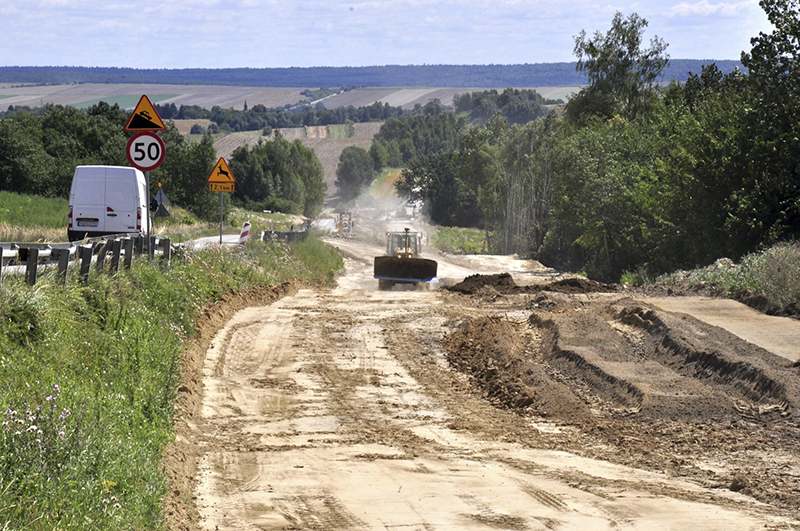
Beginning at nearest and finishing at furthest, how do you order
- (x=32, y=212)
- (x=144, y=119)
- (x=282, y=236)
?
(x=144, y=119), (x=282, y=236), (x=32, y=212)

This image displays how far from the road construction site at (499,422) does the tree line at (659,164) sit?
1355 centimetres

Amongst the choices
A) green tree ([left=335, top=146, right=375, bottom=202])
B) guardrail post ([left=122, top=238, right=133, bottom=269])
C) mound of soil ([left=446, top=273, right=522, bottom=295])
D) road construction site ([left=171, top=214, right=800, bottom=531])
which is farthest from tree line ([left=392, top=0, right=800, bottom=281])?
green tree ([left=335, top=146, right=375, bottom=202])

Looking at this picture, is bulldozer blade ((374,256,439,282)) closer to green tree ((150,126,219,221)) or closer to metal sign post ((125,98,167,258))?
metal sign post ((125,98,167,258))

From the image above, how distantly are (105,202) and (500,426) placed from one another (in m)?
17.5

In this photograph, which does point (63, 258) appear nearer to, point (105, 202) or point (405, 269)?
point (105, 202)

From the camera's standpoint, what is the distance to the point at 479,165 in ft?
335

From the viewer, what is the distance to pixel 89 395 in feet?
27.7

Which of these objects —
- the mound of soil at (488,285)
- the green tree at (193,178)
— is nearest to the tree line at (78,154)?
the green tree at (193,178)

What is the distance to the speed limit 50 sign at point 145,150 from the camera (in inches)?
622

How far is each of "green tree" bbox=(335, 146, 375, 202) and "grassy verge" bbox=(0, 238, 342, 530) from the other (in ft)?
517

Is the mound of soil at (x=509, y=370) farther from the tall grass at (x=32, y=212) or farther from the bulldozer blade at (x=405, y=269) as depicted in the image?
the tall grass at (x=32, y=212)

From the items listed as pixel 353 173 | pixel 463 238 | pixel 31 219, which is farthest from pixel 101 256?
pixel 353 173

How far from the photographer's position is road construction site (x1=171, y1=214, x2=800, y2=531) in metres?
8.01

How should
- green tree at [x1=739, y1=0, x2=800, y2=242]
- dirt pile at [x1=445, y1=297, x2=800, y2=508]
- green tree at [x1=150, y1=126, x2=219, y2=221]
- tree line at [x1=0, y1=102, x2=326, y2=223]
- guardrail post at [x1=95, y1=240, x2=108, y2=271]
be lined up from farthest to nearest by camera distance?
green tree at [x1=150, y1=126, x2=219, y2=221]
tree line at [x1=0, y1=102, x2=326, y2=223]
green tree at [x1=739, y1=0, x2=800, y2=242]
guardrail post at [x1=95, y1=240, x2=108, y2=271]
dirt pile at [x1=445, y1=297, x2=800, y2=508]
